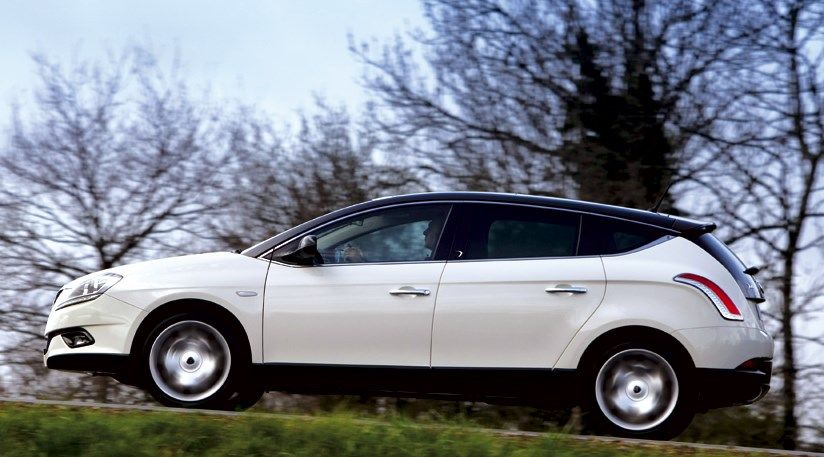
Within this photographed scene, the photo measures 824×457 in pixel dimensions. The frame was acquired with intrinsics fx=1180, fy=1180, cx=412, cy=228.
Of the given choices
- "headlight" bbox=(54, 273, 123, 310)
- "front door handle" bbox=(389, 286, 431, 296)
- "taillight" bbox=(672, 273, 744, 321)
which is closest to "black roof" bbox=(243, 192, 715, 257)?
"taillight" bbox=(672, 273, 744, 321)

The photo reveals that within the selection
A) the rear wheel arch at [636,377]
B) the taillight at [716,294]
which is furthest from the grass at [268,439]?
the taillight at [716,294]

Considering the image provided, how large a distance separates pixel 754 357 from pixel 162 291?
3949 millimetres

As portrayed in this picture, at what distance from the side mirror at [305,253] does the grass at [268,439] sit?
5.06 ft

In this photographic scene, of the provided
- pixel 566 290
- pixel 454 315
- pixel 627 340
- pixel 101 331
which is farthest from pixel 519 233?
Answer: pixel 101 331

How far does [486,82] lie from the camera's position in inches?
666

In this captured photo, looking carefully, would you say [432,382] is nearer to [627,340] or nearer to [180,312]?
[627,340]

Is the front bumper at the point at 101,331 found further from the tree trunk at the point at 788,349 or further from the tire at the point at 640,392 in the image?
the tree trunk at the point at 788,349

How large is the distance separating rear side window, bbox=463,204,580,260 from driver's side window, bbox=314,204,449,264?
0.83ft

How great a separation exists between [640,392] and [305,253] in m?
2.39

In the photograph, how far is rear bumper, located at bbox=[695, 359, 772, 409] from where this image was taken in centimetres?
750

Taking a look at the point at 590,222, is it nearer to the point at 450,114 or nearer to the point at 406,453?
the point at 406,453

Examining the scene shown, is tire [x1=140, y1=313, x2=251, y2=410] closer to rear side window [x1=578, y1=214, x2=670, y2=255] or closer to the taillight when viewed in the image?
rear side window [x1=578, y1=214, x2=670, y2=255]

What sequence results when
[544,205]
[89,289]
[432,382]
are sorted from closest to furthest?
[432,382] → [544,205] → [89,289]

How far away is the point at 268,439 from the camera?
6.08 m
